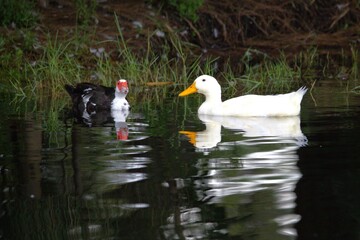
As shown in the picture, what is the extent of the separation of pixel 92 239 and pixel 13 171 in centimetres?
233

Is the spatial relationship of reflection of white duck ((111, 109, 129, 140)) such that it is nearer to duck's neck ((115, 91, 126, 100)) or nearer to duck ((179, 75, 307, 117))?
duck's neck ((115, 91, 126, 100))

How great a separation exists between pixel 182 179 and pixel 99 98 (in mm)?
5870

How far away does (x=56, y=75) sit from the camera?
13.9m

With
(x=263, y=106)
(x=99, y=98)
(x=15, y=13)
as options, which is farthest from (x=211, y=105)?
(x=15, y=13)

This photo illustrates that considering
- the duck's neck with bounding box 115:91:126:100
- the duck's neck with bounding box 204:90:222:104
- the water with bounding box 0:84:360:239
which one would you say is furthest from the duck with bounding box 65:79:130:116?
the water with bounding box 0:84:360:239

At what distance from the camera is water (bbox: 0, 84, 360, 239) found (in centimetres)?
544

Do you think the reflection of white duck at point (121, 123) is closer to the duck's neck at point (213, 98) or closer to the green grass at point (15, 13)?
the duck's neck at point (213, 98)

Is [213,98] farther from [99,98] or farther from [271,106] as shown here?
[99,98]

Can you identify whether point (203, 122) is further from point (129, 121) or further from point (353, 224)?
point (353, 224)

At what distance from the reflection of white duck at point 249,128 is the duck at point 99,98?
55.9 inches

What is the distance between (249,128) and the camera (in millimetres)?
9828

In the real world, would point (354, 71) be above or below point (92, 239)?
above

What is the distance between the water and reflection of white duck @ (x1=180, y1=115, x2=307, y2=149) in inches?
0.5

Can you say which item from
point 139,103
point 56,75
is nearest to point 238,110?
point 139,103
